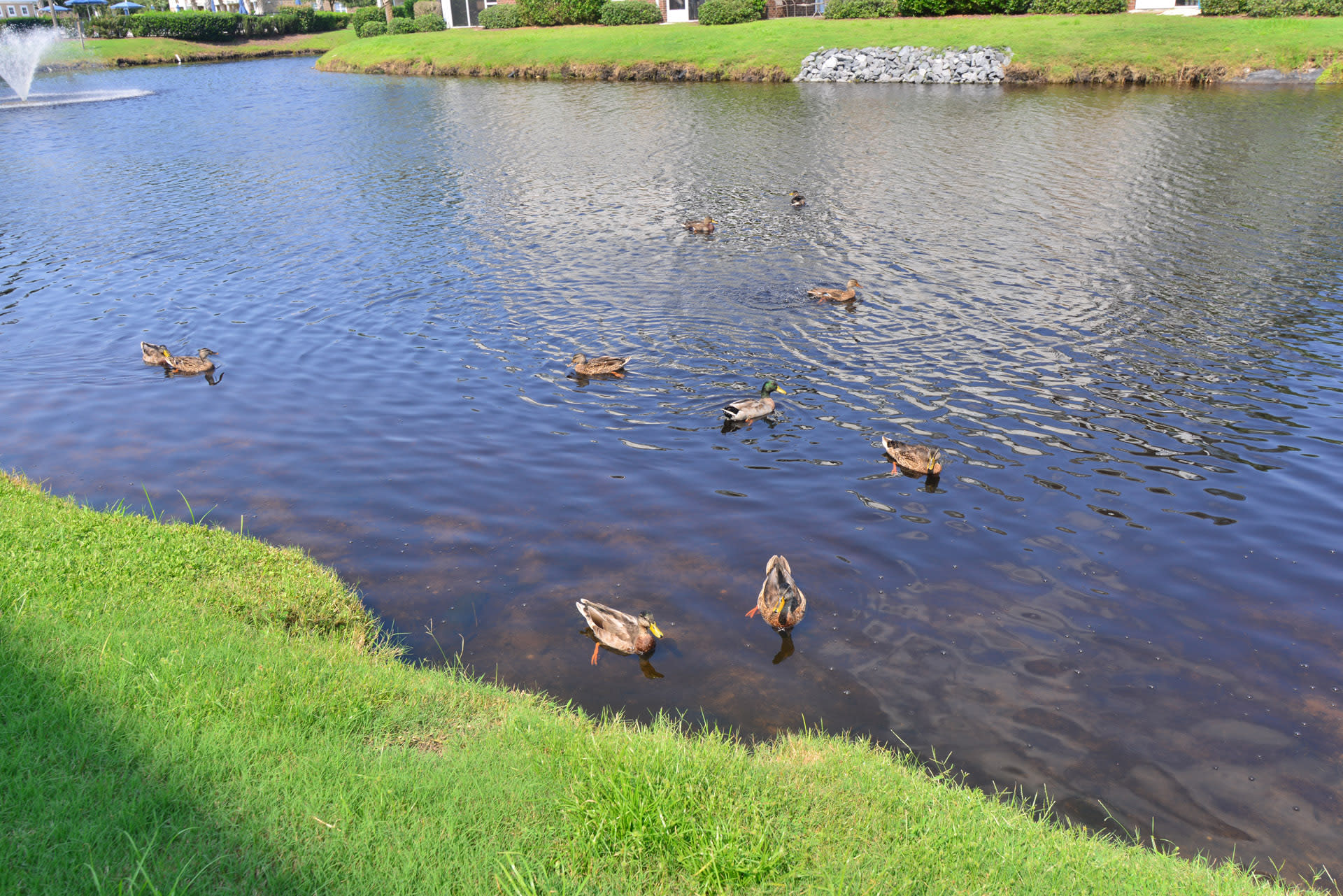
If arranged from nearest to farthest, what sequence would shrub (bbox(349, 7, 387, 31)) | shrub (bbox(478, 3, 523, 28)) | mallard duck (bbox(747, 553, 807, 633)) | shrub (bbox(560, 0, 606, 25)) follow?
1. mallard duck (bbox(747, 553, 807, 633))
2. shrub (bbox(560, 0, 606, 25))
3. shrub (bbox(478, 3, 523, 28))
4. shrub (bbox(349, 7, 387, 31))

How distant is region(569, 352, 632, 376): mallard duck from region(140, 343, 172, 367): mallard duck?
8.00 m

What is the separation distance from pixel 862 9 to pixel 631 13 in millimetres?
A: 20768

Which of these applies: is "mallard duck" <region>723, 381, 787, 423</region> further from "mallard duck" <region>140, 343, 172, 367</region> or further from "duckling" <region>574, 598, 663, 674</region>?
"mallard duck" <region>140, 343, 172, 367</region>

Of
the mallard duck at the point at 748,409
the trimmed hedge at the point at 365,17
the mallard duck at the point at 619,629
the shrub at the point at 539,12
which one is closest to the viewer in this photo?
the mallard duck at the point at 619,629

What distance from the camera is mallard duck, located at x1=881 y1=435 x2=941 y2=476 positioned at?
12.5 m

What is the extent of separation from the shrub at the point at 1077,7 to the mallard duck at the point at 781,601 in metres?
65.5

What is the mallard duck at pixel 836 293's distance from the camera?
19.4 m

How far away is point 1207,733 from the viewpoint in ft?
27.0

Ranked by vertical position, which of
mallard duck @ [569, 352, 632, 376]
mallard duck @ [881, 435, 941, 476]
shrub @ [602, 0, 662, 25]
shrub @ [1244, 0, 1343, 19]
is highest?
shrub @ [602, 0, 662, 25]

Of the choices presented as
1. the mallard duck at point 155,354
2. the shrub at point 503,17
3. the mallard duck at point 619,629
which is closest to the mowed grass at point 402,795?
the mallard duck at point 619,629

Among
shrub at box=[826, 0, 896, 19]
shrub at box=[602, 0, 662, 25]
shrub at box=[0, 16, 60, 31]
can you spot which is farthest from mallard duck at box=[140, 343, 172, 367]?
shrub at box=[0, 16, 60, 31]

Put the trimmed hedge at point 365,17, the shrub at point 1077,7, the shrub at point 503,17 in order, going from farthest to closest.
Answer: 1. the trimmed hedge at point 365,17
2. the shrub at point 503,17
3. the shrub at point 1077,7

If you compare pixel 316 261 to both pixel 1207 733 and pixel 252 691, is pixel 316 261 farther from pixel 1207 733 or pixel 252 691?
pixel 1207 733

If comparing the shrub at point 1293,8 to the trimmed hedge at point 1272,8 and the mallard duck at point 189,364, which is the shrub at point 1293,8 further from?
the mallard duck at point 189,364
